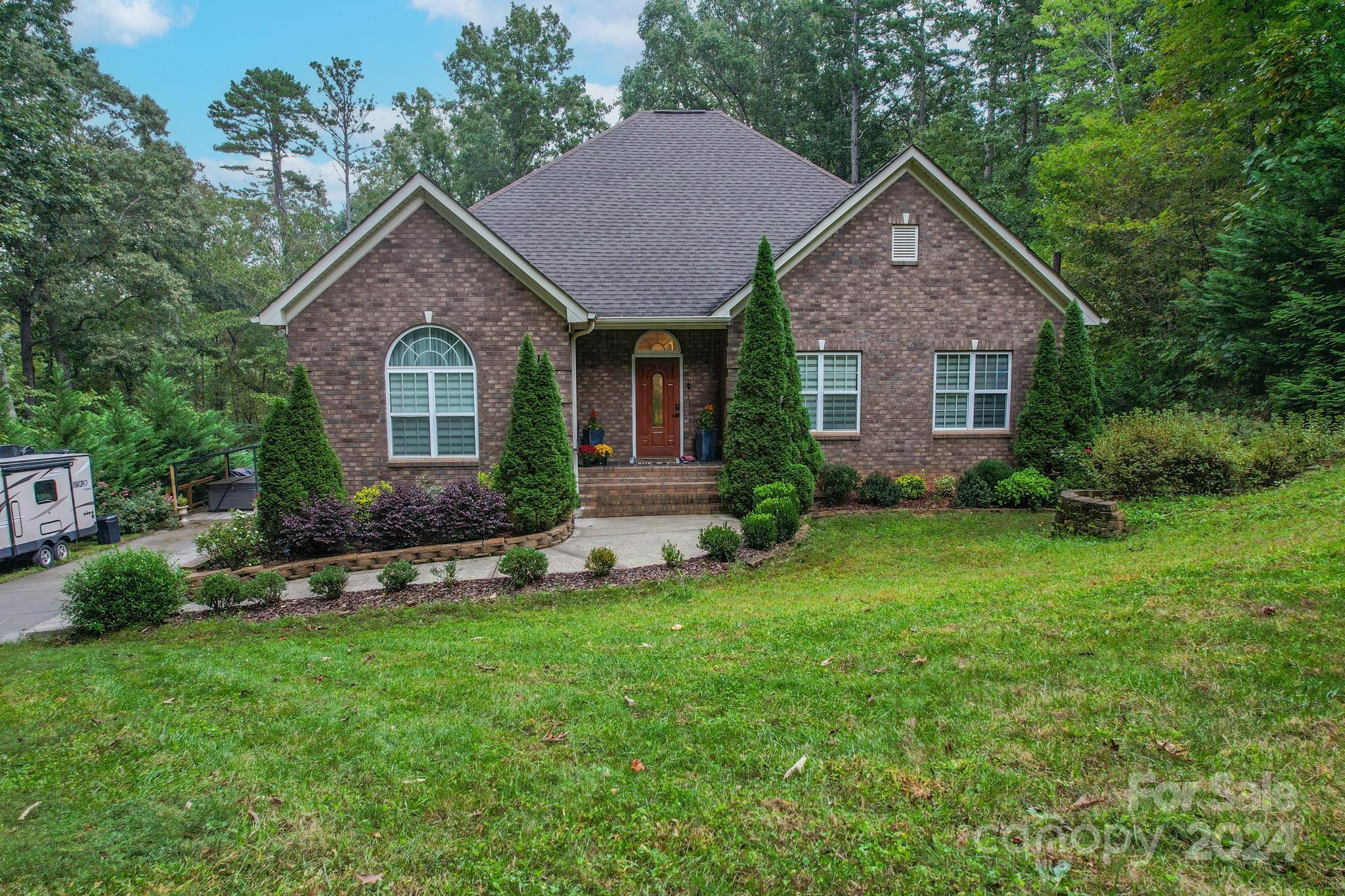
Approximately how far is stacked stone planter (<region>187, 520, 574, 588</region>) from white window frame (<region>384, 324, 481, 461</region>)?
290 centimetres

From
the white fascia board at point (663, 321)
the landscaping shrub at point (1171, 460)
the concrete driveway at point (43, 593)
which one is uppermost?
the white fascia board at point (663, 321)

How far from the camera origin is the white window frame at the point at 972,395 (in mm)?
14336

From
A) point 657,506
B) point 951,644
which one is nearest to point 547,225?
point 657,506

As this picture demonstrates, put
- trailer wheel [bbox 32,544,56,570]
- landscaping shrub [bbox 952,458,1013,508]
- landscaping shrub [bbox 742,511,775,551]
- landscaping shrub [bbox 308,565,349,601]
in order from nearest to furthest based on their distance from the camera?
landscaping shrub [bbox 308,565,349,601] → landscaping shrub [bbox 742,511,775,551] → trailer wheel [bbox 32,544,56,570] → landscaping shrub [bbox 952,458,1013,508]

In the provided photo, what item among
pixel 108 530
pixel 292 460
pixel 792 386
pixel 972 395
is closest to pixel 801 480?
pixel 792 386

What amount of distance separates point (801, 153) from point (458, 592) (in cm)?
3163

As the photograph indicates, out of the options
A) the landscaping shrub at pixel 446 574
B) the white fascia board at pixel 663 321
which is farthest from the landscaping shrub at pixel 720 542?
the white fascia board at pixel 663 321

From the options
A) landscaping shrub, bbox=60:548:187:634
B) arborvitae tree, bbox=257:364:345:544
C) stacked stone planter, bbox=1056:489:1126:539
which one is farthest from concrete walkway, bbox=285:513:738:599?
stacked stone planter, bbox=1056:489:1126:539

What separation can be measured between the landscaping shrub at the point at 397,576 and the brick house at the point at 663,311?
4.42 metres

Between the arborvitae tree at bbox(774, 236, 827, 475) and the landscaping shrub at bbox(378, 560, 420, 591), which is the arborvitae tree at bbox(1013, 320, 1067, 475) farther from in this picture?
the landscaping shrub at bbox(378, 560, 420, 591)

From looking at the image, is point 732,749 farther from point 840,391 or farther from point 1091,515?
point 840,391

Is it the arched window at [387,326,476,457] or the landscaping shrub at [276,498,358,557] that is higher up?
the arched window at [387,326,476,457]

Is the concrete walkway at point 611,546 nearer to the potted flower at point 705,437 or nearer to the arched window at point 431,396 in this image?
the potted flower at point 705,437

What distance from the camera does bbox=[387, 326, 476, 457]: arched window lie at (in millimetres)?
12586
